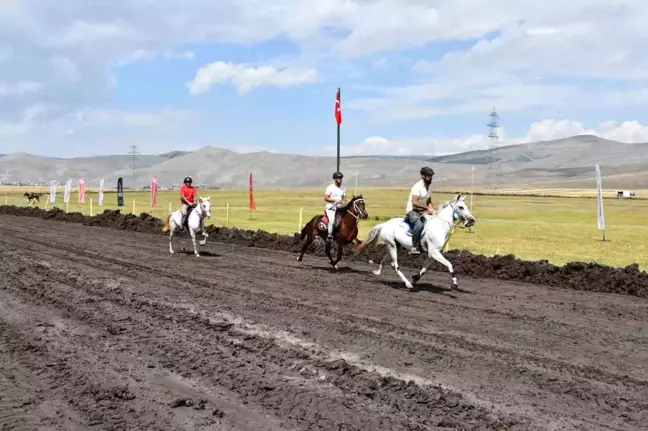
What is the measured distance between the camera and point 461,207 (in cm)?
1533

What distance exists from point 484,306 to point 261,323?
15.9 ft

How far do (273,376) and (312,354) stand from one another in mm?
1193

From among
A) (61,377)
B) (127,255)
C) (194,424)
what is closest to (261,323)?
(61,377)

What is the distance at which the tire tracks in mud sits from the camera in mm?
7023

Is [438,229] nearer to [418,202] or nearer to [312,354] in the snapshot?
[418,202]

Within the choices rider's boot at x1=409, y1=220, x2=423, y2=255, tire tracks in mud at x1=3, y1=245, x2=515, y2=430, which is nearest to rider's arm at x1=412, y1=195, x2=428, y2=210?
rider's boot at x1=409, y1=220, x2=423, y2=255

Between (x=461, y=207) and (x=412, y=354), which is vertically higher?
(x=461, y=207)

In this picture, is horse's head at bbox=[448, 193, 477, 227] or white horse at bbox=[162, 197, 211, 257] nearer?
horse's head at bbox=[448, 193, 477, 227]

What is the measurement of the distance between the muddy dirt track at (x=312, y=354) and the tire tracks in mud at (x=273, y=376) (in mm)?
29

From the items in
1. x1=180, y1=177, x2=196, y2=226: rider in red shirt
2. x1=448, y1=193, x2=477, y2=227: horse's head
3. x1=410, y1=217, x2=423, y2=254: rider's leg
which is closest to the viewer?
x1=448, y1=193, x2=477, y2=227: horse's head

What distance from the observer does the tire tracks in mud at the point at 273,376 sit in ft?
23.0

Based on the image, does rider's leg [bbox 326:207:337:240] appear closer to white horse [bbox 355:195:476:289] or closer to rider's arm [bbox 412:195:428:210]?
white horse [bbox 355:195:476:289]

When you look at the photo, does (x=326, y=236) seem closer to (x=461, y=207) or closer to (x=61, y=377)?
(x=461, y=207)

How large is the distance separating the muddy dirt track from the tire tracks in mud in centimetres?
3
